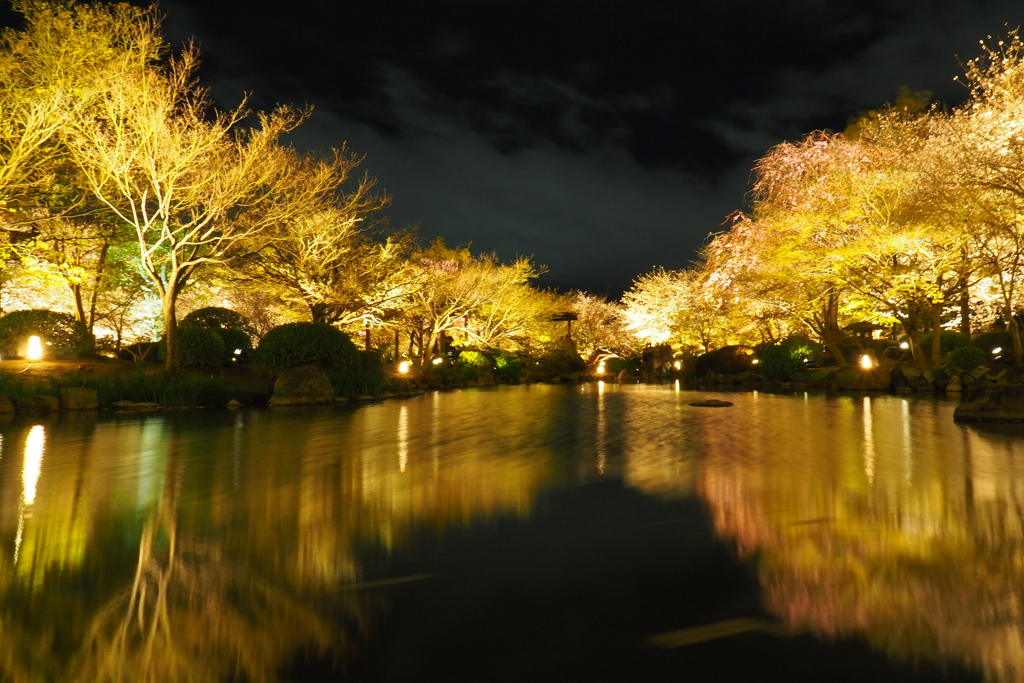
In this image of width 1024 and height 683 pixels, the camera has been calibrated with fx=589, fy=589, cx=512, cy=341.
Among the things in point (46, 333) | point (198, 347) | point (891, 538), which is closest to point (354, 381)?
point (198, 347)

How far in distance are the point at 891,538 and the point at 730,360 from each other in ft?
89.3

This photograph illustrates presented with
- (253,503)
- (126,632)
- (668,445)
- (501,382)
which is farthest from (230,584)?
(501,382)

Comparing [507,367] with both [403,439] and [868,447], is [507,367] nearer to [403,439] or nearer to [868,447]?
[403,439]

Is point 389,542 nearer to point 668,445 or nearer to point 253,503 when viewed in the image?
point 253,503

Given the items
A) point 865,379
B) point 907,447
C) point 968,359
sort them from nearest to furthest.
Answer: point 907,447
point 968,359
point 865,379

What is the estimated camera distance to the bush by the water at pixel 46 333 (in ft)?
50.8

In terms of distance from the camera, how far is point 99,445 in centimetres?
721

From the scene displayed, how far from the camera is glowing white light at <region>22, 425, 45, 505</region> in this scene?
4.57 metres

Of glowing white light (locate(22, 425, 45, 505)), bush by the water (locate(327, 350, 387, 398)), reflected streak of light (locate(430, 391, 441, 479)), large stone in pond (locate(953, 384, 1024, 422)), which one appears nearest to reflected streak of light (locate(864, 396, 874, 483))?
large stone in pond (locate(953, 384, 1024, 422))

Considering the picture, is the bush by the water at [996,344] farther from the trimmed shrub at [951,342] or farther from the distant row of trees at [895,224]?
the distant row of trees at [895,224]

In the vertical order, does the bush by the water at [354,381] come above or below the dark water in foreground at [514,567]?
above

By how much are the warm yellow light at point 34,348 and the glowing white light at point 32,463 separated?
25.1 feet

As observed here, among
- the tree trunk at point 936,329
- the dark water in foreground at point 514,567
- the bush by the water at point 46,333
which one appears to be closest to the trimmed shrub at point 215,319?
the bush by the water at point 46,333

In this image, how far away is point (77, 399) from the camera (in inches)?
470
